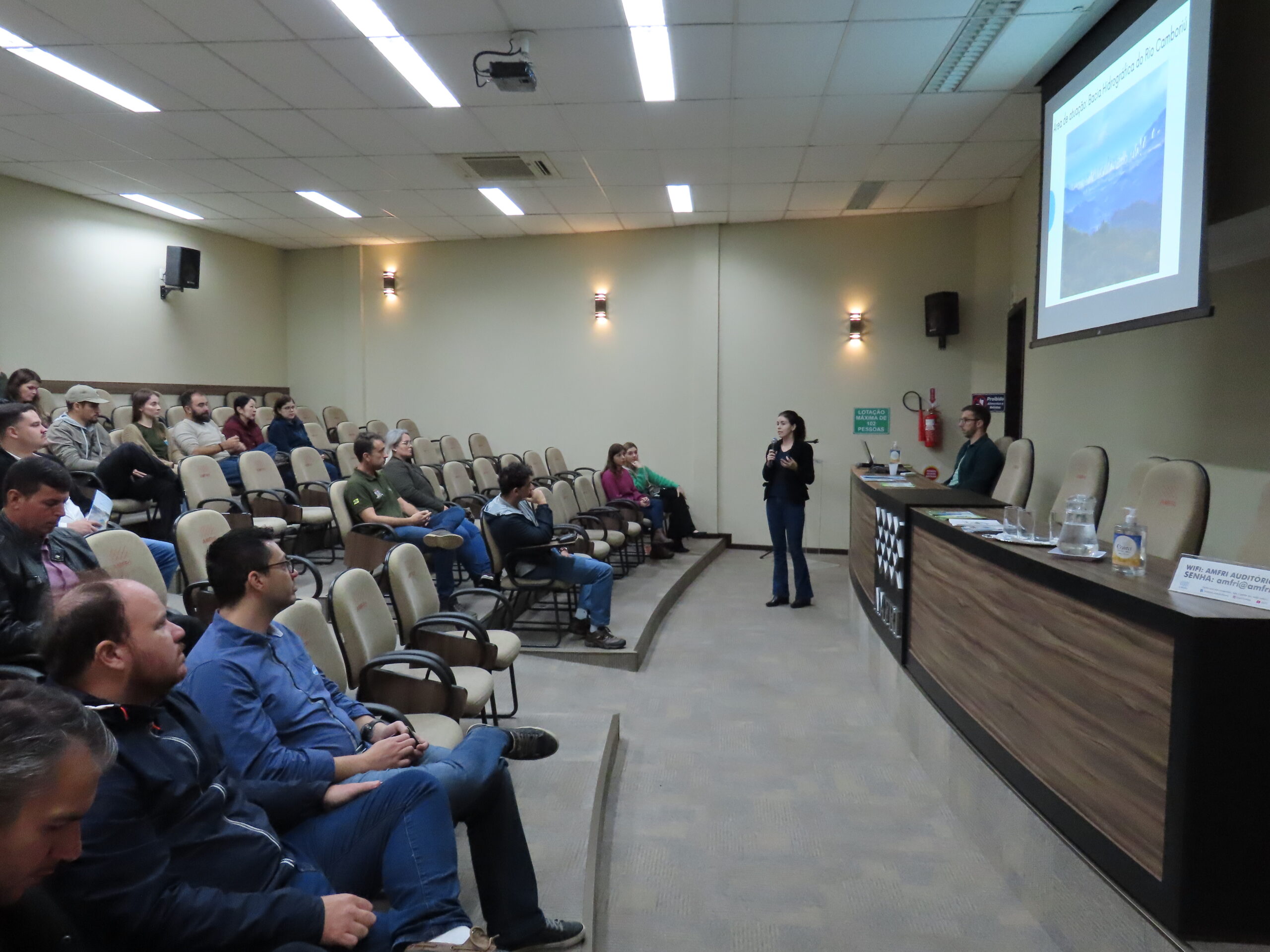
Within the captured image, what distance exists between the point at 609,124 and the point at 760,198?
7.60ft

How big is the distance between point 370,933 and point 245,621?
0.84m

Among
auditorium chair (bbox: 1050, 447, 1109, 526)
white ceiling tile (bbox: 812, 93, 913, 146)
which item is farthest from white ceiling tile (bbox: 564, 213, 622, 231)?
auditorium chair (bbox: 1050, 447, 1109, 526)

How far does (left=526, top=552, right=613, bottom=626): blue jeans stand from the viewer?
15.3ft

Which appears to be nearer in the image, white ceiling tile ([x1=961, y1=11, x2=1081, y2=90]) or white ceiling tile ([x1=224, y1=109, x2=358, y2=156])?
white ceiling tile ([x1=961, y1=11, x2=1081, y2=90])

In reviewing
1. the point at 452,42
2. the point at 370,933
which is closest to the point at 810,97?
the point at 452,42

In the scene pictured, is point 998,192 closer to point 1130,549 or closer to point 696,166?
point 696,166

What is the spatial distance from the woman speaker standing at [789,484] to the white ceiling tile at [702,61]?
2219mm

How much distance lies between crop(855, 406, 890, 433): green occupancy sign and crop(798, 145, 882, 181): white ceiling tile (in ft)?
7.94

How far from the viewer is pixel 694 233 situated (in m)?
8.27

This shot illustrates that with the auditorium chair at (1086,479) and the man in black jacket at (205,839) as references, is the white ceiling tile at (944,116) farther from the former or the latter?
the man in black jacket at (205,839)

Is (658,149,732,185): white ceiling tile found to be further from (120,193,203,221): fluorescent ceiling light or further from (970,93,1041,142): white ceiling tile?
(120,193,203,221): fluorescent ceiling light

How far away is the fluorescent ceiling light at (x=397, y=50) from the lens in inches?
145

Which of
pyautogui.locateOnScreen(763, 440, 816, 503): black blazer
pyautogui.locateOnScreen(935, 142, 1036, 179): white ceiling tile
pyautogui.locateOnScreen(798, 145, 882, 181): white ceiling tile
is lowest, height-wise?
pyautogui.locateOnScreen(763, 440, 816, 503): black blazer

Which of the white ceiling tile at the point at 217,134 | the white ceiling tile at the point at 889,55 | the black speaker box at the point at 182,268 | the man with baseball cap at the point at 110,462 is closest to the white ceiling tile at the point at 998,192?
the white ceiling tile at the point at 889,55
